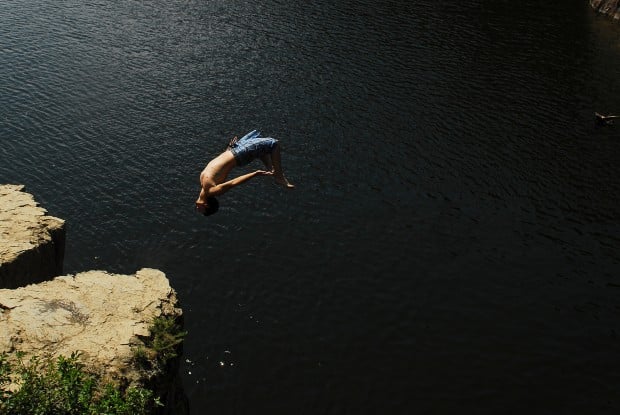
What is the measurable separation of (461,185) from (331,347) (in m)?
14.7

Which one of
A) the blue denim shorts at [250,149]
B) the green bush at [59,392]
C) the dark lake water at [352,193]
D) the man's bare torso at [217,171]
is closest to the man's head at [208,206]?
the man's bare torso at [217,171]

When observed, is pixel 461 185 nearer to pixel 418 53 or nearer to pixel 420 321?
pixel 420 321

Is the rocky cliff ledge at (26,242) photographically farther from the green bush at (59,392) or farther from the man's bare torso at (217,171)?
the man's bare torso at (217,171)

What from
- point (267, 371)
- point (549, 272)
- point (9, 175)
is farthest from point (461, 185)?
point (9, 175)

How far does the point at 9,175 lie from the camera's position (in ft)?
124

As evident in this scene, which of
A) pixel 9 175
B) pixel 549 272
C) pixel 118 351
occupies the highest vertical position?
pixel 118 351

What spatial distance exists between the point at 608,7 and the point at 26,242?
60.7 m

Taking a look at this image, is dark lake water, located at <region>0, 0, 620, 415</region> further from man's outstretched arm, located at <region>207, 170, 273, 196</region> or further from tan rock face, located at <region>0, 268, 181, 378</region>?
man's outstretched arm, located at <region>207, 170, 273, 196</region>

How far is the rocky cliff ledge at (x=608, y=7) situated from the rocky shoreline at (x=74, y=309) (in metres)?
57.6

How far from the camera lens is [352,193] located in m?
36.1

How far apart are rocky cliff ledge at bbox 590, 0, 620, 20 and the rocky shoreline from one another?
5759 centimetres

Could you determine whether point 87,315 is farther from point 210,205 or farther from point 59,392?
point 210,205

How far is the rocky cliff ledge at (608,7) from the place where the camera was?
60969mm

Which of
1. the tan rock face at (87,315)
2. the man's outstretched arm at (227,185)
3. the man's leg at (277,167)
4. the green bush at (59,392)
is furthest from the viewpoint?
the man's leg at (277,167)
